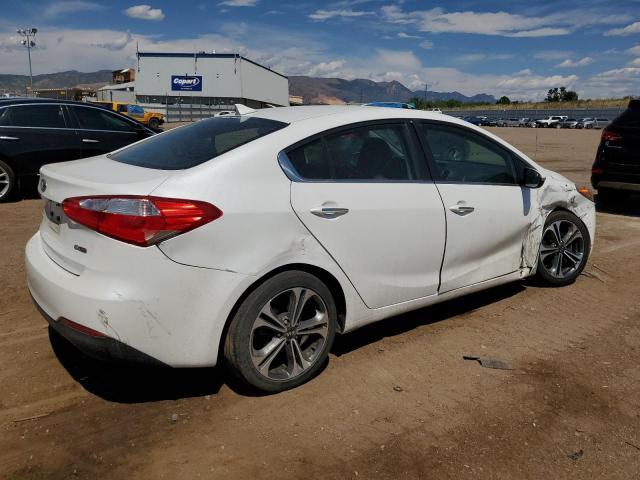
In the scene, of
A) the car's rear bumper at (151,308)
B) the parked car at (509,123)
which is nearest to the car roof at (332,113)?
the car's rear bumper at (151,308)

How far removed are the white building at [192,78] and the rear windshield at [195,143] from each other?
60.4 metres

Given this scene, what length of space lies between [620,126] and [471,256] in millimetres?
5559

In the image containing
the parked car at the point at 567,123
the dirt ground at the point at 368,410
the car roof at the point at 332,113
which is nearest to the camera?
the dirt ground at the point at 368,410

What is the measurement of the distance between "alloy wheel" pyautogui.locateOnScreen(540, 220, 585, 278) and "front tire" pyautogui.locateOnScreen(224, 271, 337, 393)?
2403 millimetres

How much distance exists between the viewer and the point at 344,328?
342 centimetres

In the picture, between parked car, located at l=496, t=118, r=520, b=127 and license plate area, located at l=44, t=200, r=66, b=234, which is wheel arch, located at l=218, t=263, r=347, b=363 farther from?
parked car, located at l=496, t=118, r=520, b=127

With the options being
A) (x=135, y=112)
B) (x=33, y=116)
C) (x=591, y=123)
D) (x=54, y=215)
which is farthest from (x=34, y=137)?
(x=591, y=123)

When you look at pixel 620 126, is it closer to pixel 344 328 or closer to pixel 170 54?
pixel 344 328

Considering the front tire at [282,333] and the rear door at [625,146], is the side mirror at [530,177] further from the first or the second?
the rear door at [625,146]

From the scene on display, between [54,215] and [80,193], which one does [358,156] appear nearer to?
[80,193]

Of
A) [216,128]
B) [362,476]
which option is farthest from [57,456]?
[216,128]

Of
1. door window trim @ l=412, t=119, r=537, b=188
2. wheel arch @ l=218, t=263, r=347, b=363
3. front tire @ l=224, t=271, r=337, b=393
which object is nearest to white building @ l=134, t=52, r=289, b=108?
door window trim @ l=412, t=119, r=537, b=188

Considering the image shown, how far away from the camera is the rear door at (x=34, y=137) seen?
27.6ft

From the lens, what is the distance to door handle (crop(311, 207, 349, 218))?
310cm
